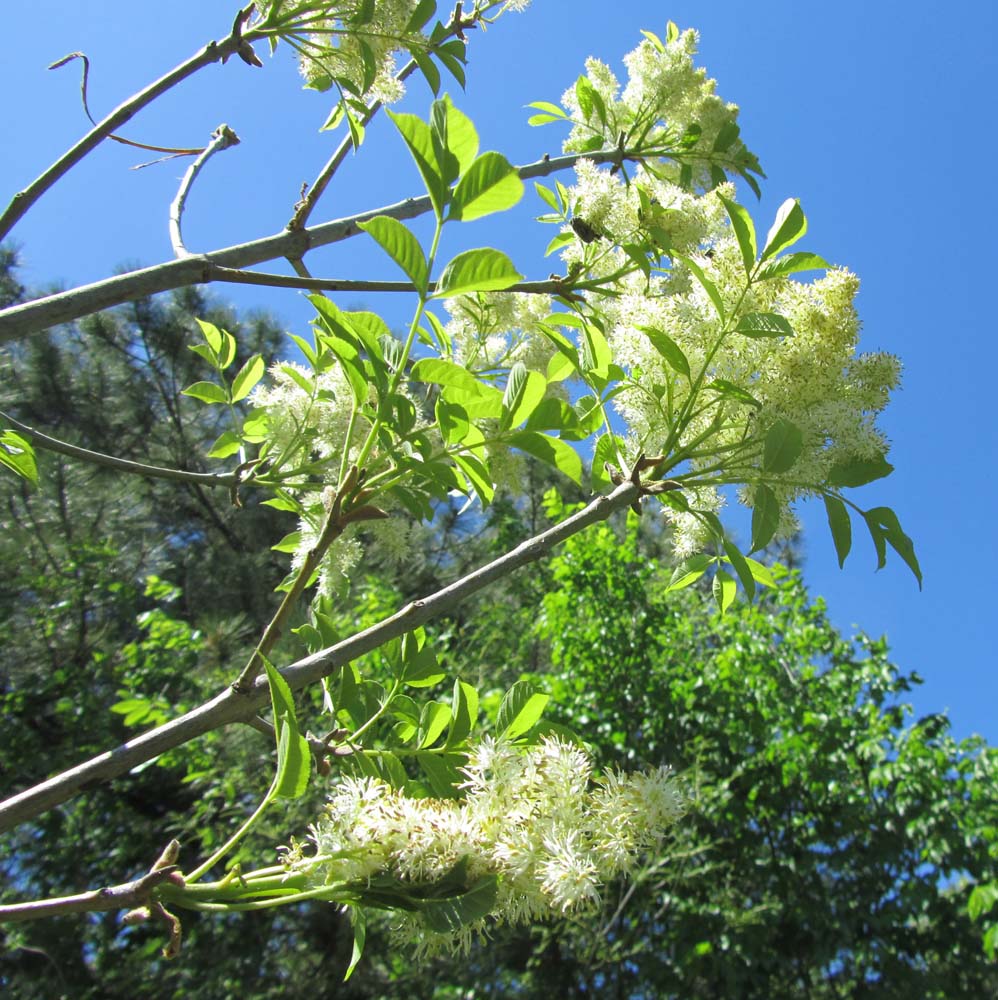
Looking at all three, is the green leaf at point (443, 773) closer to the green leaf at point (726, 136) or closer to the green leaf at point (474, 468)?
the green leaf at point (474, 468)

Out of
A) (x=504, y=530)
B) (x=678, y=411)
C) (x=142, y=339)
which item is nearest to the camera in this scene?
(x=678, y=411)

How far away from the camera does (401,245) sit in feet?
2.63

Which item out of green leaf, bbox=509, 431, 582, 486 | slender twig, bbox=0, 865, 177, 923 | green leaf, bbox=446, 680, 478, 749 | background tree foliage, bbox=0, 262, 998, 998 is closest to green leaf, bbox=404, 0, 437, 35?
green leaf, bbox=509, 431, 582, 486

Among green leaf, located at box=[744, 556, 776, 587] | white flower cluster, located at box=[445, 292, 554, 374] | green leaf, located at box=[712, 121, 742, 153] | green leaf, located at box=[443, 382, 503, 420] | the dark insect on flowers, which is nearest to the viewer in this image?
green leaf, located at box=[443, 382, 503, 420]

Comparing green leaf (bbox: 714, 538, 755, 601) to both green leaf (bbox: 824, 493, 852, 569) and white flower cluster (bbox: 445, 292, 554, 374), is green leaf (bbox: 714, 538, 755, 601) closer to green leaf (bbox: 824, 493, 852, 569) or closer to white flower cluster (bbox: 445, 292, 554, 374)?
green leaf (bbox: 824, 493, 852, 569)

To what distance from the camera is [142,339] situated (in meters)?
8.84

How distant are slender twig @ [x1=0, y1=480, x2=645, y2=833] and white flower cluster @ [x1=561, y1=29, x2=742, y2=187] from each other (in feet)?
4.20

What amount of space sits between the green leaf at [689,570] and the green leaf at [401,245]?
563mm

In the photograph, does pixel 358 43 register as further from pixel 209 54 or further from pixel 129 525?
→ pixel 129 525

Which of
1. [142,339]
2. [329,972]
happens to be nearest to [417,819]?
[329,972]

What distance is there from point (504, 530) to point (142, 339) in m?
4.97

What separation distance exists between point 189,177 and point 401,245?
0.69 m

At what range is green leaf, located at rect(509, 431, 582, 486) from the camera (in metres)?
0.90

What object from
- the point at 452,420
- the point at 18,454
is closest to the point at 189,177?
the point at 18,454
